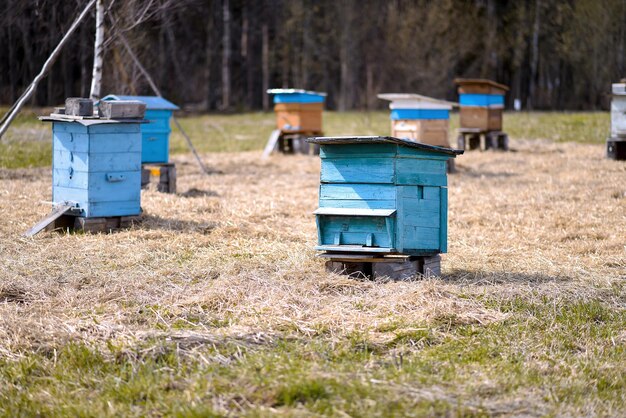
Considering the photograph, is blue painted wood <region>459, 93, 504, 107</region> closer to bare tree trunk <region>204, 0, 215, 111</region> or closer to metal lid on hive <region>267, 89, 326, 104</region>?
metal lid on hive <region>267, 89, 326, 104</region>

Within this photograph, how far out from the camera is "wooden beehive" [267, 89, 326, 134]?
17.3 metres

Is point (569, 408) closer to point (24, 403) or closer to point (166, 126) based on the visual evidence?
point (24, 403)

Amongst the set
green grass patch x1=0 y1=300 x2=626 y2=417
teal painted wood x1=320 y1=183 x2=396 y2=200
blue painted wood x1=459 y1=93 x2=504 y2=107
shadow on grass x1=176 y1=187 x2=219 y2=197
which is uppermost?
blue painted wood x1=459 y1=93 x2=504 y2=107

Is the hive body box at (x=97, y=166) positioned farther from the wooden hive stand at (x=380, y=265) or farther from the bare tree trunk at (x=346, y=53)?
the bare tree trunk at (x=346, y=53)

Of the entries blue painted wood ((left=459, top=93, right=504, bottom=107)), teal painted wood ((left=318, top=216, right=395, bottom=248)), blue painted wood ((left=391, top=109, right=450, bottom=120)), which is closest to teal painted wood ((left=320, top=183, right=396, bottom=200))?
teal painted wood ((left=318, top=216, right=395, bottom=248))

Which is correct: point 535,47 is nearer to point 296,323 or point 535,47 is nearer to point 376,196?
point 376,196

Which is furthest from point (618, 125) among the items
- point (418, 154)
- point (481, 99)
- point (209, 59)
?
point (209, 59)

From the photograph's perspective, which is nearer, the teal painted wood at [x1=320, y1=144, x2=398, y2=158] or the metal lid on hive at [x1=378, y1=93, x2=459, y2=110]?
the teal painted wood at [x1=320, y1=144, x2=398, y2=158]

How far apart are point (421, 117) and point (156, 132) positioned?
13.7 ft

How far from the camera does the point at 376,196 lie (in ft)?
21.1

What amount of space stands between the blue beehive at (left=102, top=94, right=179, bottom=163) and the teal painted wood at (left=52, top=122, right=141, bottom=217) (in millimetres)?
3015

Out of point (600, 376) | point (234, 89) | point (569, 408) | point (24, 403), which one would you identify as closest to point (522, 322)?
point (600, 376)

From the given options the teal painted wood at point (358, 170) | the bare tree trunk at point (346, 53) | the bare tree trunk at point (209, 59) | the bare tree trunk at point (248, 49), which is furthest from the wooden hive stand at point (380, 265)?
the bare tree trunk at point (248, 49)

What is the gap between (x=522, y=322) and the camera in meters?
5.36
